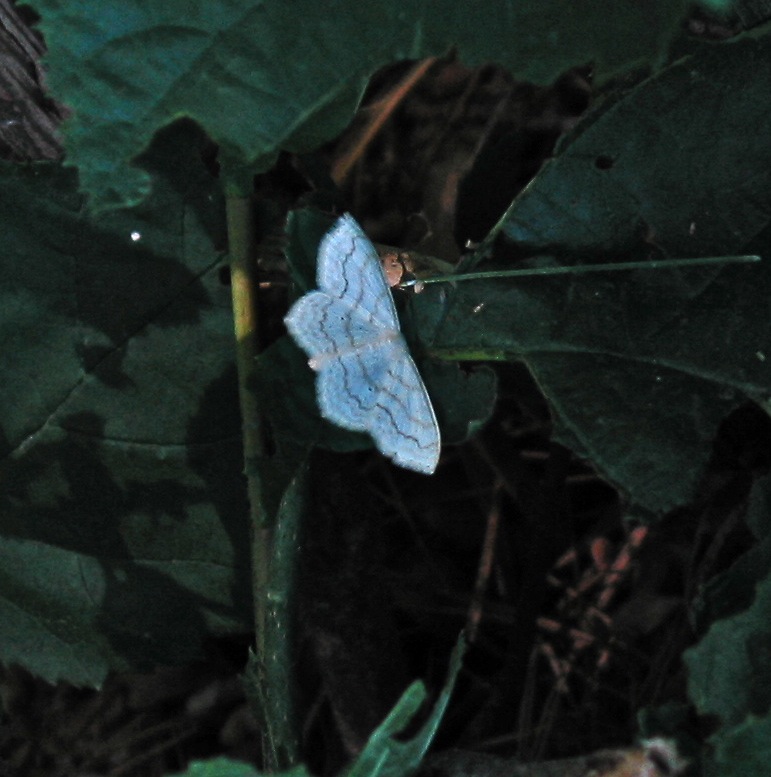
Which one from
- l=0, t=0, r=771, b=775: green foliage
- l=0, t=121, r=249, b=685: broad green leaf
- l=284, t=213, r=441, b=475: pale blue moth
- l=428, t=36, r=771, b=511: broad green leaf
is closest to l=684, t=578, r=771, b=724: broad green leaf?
l=0, t=0, r=771, b=775: green foliage

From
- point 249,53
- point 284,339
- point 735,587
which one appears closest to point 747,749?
point 735,587

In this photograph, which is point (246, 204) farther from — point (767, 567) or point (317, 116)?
point (767, 567)

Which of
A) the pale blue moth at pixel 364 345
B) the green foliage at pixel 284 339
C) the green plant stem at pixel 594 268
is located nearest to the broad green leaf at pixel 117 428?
the green foliage at pixel 284 339

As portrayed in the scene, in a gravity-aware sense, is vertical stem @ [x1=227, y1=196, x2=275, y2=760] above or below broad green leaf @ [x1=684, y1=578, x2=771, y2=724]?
above

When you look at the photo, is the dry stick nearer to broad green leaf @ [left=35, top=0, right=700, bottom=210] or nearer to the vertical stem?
the vertical stem

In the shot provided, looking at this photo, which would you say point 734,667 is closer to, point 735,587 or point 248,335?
point 735,587

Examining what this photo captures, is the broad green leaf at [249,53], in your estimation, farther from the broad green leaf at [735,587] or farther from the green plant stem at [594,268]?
the broad green leaf at [735,587]

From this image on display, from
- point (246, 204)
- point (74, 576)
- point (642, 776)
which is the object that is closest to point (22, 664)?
point (74, 576)
